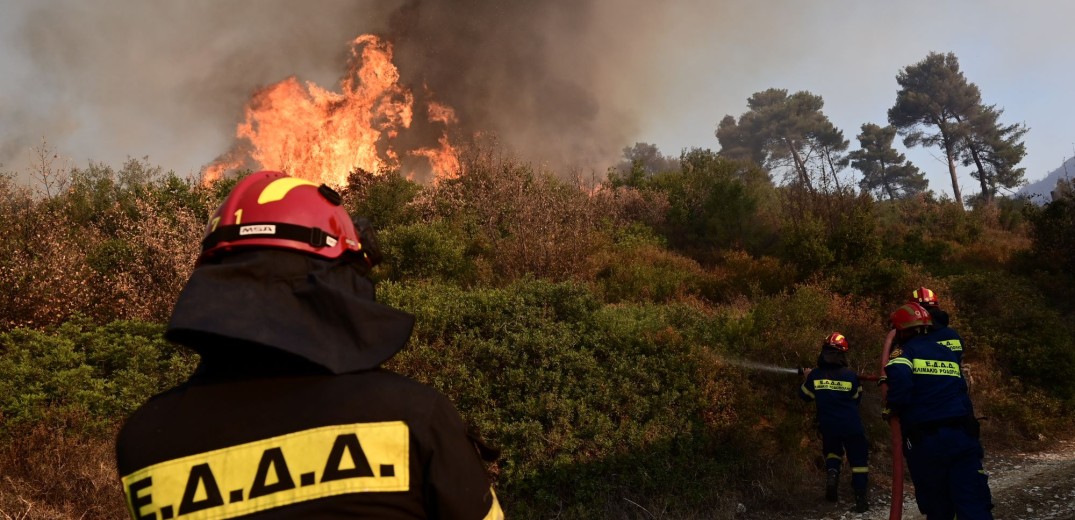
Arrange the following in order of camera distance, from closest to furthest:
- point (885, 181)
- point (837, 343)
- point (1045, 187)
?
point (837, 343) → point (885, 181) → point (1045, 187)

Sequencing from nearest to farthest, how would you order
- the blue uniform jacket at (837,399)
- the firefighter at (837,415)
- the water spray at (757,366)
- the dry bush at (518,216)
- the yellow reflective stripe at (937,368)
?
1. the yellow reflective stripe at (937,368)
2. the firefighter at (837,415)
3. the blue uniform jacket at (837,399)
4. the water spray at (757,366)
5. the dry bush at (518,216)

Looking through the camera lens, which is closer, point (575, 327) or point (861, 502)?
point (861, 502)

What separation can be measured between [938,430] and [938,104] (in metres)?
49.0

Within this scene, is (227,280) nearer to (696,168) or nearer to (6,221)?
(6,221)

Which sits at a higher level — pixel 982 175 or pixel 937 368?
pixel 982 175

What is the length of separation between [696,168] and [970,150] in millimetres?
28488

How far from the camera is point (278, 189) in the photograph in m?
1.68

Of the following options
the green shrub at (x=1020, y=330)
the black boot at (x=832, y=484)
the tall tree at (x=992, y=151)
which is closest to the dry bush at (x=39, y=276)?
the black boot at (x=832, y=484)

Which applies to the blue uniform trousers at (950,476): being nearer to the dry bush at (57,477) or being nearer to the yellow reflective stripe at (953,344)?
the yellow reflective stripe at (953,344)

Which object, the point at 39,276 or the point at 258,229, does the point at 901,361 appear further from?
the point at 39,276

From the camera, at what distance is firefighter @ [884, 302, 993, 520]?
510 centimetres

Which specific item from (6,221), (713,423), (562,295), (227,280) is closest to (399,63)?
(6,221)

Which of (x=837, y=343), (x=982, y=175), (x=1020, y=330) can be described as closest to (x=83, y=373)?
(x=837, y=343)

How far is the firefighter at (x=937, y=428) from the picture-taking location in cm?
510
